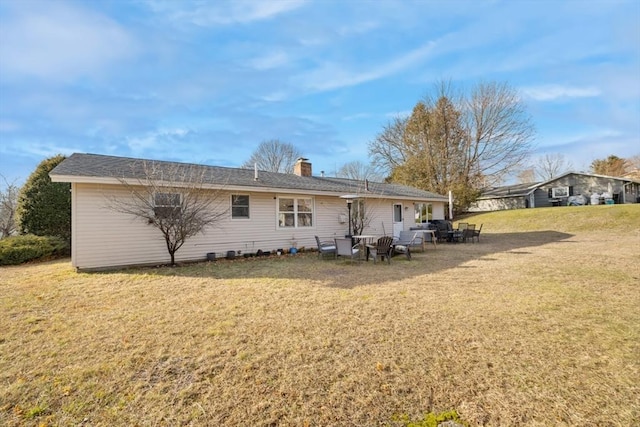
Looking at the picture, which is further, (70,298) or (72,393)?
(70,298)

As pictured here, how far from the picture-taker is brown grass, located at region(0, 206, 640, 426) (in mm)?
2516

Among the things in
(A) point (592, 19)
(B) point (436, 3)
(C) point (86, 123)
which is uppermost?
(C) point (86, 123)

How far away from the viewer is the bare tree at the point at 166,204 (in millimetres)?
8992

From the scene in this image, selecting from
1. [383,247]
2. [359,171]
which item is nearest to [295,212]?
[383,247]

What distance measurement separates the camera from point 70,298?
19.3 feet

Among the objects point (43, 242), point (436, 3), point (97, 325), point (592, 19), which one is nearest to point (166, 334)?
point (97, 325)

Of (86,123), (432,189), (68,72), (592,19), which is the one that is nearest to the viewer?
(592,19)

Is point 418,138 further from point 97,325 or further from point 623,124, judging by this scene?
point 97,325

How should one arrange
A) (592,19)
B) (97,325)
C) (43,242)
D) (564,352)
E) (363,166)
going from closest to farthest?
(564,352) < (97,325) < (592,19) < (43,242) < (363,166)

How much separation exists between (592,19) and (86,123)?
33.4 meters

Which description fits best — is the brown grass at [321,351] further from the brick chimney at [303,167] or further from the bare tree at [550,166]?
the bare tree at [550,166]

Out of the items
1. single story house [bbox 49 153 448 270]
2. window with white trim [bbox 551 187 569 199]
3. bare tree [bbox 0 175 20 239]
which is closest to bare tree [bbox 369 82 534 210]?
window with white trim [bbox 551 187 569 199]

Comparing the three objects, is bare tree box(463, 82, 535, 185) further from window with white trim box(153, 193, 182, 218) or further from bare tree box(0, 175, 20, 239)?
bare tree box(0, 175, 20, 239)

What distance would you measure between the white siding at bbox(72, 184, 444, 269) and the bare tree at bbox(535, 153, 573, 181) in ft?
168
